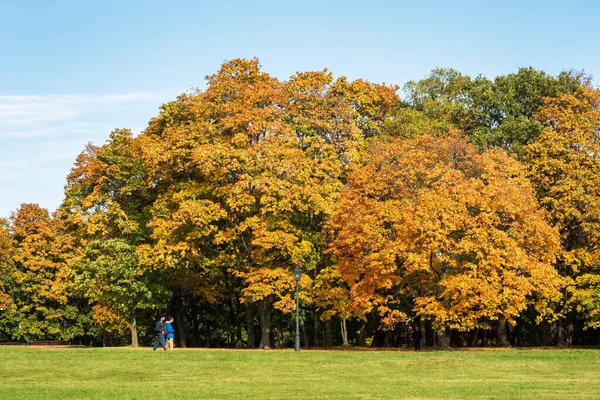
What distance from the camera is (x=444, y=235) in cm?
3903

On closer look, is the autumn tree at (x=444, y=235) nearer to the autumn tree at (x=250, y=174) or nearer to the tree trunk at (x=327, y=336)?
the autumn tree at (x=250, y=174)

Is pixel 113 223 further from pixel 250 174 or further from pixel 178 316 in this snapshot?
pixel 250 174

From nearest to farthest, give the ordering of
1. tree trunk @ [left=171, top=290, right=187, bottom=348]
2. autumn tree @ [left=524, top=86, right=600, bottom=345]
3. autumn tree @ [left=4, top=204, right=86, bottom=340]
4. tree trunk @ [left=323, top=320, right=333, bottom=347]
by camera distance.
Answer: autumn tree @ [left=524, top=86, right=600, bottom=345]
tree trunk @ [left=323, top=320, right=333, bottom=347]
tree trunk @ [left=171, top=290, right=187, bottom=348]
autumn tree @ [left=4, top=204, right=86, bottom=340]

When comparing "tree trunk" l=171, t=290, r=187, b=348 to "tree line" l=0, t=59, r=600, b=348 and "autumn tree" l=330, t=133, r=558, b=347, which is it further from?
"autumn tree" l=330, t=133, r=558, b=347

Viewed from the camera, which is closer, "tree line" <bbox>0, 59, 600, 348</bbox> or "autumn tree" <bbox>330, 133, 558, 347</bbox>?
"autumn tree" <bbox>330, 133, 558, 347</bbox>

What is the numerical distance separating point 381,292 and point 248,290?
723 centimetres

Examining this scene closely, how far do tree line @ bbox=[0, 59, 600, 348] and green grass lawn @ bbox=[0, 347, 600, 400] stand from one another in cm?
753

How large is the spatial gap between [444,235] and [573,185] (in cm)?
1017

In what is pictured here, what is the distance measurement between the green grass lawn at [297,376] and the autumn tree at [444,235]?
540 centimetres

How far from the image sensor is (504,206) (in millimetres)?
40375

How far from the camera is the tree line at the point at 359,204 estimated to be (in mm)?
40406

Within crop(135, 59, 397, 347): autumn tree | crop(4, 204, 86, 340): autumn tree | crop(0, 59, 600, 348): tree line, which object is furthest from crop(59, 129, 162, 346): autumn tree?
crop(4, 204, 86, 340): autumn tree

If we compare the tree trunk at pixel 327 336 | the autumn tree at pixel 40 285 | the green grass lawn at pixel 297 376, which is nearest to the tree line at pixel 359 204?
the tree trunk at pixel 327 336

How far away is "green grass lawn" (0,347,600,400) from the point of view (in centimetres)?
2030
